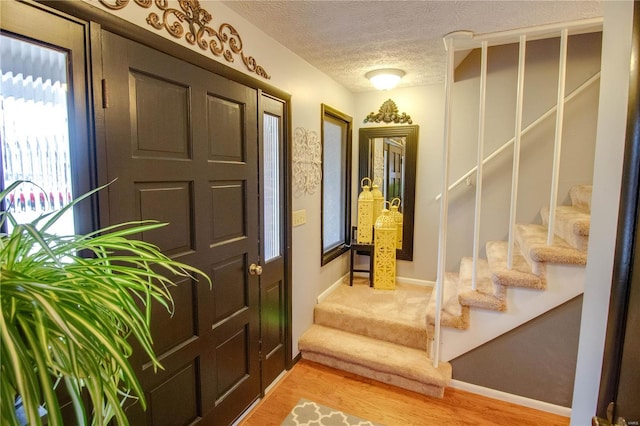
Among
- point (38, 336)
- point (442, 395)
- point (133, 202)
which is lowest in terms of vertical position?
point (442, 395)

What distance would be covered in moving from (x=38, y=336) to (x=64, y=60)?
39.3 inches

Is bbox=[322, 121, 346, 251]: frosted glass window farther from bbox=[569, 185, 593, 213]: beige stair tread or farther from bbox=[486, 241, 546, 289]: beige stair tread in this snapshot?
bbox=[569, 185, 593, 213]: beige stair tread

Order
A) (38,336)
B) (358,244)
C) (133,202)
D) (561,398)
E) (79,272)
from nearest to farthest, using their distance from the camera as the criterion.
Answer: (38,336), (79,272), (133,202), (561,398), (358,244)

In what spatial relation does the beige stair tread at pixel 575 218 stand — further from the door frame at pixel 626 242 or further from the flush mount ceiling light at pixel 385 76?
the flush mount ceiling light at pixel 385 76

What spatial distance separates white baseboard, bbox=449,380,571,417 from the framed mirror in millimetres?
1453

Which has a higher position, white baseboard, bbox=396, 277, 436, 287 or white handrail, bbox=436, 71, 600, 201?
white handrail, bbox=436, 71, 600, 201

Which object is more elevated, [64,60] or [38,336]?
[64,60]

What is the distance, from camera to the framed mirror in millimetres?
3396

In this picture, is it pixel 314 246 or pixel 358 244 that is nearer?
pixel 314 246

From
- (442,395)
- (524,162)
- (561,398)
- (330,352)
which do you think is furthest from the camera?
(524,162)

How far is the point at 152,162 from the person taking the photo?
4.54ft

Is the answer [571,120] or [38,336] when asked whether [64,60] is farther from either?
[571,120]

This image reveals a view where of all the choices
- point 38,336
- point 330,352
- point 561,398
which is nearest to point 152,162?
point 38,336

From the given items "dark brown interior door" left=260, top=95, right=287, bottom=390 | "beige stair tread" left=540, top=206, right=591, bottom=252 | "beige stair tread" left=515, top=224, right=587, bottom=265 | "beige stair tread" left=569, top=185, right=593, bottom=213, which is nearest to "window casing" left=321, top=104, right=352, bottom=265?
"dark brown interior door" left=260, top=95, right=287, bottom=390
